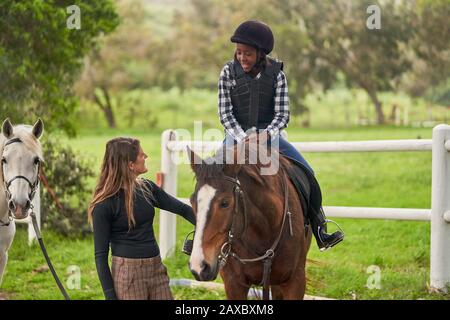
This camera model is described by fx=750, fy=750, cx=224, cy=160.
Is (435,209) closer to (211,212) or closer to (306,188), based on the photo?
(306,188)

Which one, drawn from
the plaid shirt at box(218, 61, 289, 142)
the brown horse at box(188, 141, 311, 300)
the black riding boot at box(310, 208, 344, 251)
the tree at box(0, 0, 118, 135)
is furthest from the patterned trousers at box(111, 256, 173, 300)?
the tree at box(0, 0, 118, 135)

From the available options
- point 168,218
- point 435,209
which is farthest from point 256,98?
point 168,218

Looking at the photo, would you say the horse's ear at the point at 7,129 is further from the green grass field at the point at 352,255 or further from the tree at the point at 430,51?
the tree at the point at 430,51

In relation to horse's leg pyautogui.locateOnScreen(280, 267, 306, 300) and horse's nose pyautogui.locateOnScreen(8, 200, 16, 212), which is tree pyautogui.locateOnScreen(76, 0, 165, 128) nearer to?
horse's nose pyautogui.locateOnScreen(8, 200, 16, 212)

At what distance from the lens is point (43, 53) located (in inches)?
460

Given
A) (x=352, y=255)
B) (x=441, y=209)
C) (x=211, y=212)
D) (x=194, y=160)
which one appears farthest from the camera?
(x=352, y=255)

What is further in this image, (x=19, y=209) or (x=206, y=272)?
(x=19, y=209)

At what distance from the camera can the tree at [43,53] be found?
1104 cm

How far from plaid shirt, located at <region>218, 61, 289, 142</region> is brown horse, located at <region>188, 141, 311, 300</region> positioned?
0.99 ft

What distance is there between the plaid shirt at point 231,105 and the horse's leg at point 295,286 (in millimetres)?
1060

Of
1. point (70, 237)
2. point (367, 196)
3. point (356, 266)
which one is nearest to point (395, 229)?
point (356, 266)

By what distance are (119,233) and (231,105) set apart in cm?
140

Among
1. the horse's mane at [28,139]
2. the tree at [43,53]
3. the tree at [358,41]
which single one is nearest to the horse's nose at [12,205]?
the horse's mane at [28,139]
